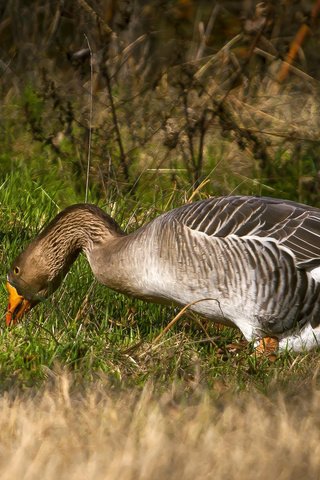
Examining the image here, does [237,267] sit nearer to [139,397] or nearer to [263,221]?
[263,221]

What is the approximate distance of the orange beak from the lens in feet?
19.6

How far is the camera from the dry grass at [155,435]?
11.8 feet

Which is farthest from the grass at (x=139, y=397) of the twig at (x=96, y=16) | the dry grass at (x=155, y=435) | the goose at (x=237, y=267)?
the twig at (x=96, y=16)

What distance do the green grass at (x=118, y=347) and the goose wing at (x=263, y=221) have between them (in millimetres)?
521

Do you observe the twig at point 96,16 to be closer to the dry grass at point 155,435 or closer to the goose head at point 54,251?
the goose head at point 54,251

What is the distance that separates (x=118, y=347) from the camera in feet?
18.4

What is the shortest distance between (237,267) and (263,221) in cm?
29

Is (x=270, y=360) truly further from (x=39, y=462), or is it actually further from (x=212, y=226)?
(x=39, y=462)

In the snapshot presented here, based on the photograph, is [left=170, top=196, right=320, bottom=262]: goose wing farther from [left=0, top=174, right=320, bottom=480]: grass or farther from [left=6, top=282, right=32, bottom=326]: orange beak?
[left=6, top=282, right=32, bottom=326]: orange beak

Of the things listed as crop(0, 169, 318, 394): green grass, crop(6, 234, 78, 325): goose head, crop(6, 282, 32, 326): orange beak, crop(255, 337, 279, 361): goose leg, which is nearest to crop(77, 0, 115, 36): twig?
crop(0, 169, 318, 394): green grass

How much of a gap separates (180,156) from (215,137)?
531 mm

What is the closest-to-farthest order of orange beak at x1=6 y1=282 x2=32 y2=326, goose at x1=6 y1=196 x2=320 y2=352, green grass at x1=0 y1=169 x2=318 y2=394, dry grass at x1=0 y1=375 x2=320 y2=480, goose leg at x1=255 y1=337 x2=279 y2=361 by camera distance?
dry grass at x1=0 y1=375 x2=320 y2=480, green grass at x1=0 y1=169 x2=318 y2=394, goose leg at x1=255 y1=337 x2=279 y2=361, goose at x1=6 y1=196 x2=320 y2=352, orange beak at x1=6 y1=282 x2=32 y2=326

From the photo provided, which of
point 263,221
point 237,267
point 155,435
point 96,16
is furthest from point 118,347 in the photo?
point 96,16

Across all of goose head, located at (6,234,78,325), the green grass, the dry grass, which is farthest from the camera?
goose head, located at (6,234,78,325)
